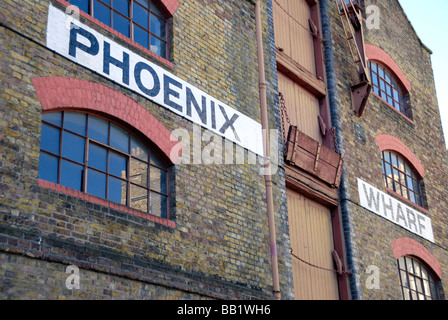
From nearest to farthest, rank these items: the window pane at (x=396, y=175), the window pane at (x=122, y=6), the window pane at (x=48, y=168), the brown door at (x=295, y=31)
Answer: the window pane at (x=48, y=168)
the window pane at (x=122, y=6)
the brown door at (x=295, y=31)
the window pane at (x=396, y=175)

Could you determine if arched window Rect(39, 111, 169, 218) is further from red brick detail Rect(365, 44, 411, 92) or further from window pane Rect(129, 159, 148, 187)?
red brick detail Rect(365, 44, 411, 92)

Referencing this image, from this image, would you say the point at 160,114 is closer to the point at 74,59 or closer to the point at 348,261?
the point at 74,59

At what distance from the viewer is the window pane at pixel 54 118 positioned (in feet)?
27.9

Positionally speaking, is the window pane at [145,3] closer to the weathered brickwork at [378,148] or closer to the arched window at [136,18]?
the arched window at [136,18]

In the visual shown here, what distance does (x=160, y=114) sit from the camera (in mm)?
10094

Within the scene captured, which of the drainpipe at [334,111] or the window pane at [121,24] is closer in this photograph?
the window pane at [121,24]

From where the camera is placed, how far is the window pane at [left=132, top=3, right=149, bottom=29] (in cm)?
1060

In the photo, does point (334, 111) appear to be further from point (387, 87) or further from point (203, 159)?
point (203, 159)

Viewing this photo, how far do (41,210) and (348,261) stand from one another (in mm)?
7323

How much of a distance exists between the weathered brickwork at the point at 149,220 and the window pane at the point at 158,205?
0.53 ft

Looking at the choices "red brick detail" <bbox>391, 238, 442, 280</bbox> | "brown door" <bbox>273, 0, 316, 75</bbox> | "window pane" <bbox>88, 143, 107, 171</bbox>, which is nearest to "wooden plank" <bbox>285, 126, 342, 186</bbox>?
"brown door" <bbox>273, 0, 316, 75</bbox>

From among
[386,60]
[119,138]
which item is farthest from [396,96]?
[119,138]

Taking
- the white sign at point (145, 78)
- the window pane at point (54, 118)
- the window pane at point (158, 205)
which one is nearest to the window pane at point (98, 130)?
the window pane at point (54, 118)
